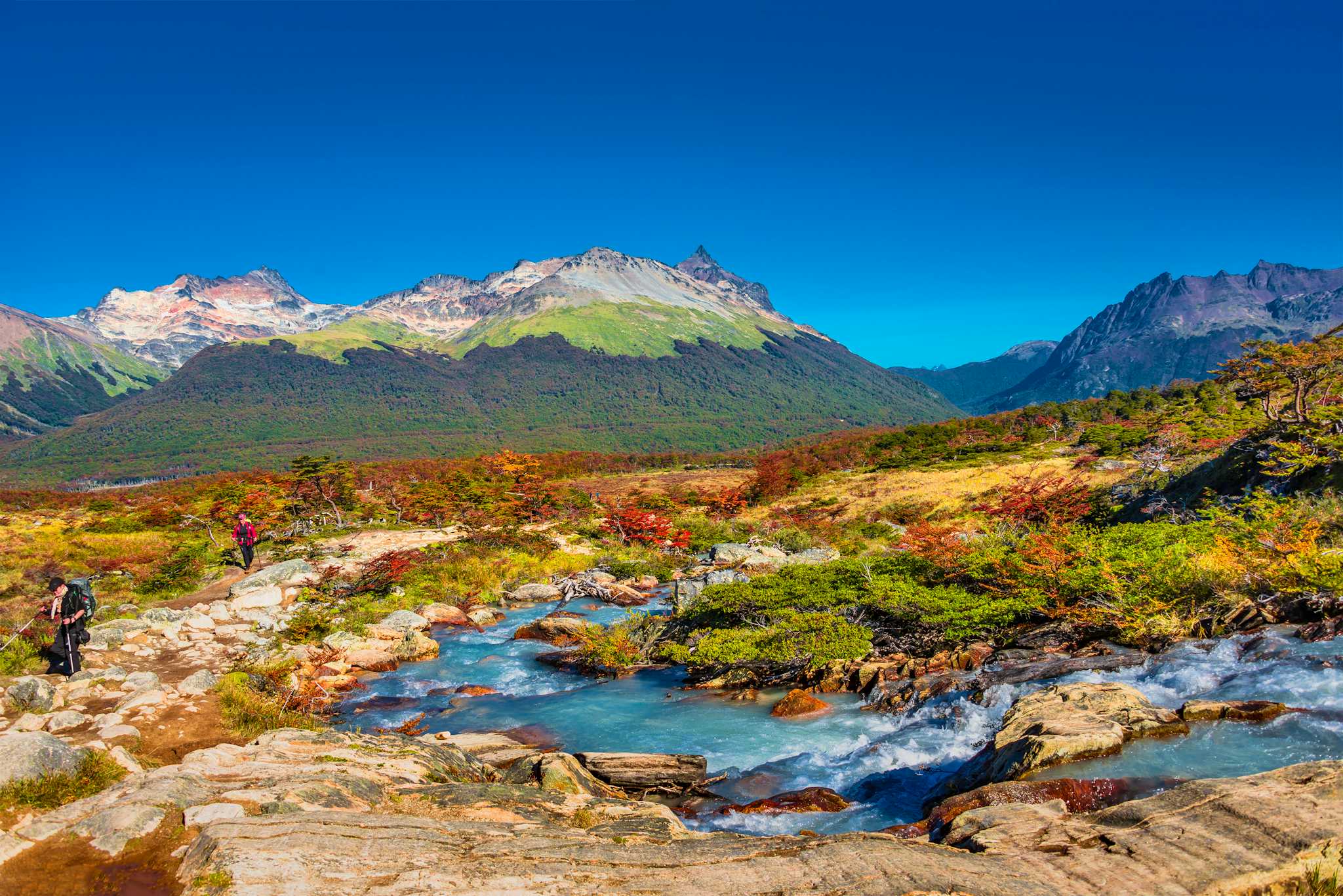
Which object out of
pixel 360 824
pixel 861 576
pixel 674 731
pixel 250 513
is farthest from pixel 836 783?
pixel 250 513

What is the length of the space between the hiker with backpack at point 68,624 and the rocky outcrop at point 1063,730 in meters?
14.8

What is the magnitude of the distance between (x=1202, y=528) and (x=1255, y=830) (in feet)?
41.4

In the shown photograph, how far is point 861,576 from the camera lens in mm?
17438

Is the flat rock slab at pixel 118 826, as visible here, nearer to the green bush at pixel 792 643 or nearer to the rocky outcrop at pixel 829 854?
the rocky outcrop at pixel 829 854

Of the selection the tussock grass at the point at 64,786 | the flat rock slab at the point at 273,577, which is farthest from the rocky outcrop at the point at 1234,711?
the flat rock slab at the point at 273,577

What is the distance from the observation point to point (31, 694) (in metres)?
10.7

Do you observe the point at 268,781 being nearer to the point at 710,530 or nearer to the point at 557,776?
the point at 557,776

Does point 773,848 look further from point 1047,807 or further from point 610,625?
point 610,625

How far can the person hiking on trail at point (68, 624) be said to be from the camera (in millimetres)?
12305

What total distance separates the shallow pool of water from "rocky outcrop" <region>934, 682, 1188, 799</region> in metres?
0.18

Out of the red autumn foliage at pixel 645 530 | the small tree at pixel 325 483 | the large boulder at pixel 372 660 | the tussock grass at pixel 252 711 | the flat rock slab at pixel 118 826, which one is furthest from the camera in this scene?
the small tree at pixel 325 483

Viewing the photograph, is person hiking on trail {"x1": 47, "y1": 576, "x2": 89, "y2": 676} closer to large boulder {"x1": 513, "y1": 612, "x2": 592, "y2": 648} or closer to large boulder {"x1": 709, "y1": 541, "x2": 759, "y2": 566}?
large boulder {"x1": 513, "y1": 612, "x2": 592, "y2": 648}

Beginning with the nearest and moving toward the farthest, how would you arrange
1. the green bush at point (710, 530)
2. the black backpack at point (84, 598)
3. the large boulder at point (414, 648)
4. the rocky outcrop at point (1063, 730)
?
the rocky outcrop at point (1063, 730) → the black backpack at point (84, 598) → the large boulder at point (414, 648) → the green bush at point (710, 530)

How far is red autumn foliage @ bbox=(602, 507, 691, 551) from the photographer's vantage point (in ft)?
111
